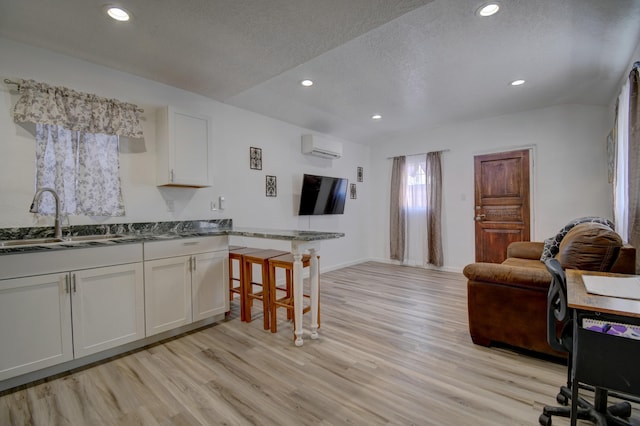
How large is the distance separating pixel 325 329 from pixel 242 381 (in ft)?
3.29

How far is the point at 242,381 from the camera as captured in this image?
1.98m

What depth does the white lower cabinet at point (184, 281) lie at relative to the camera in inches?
97.3

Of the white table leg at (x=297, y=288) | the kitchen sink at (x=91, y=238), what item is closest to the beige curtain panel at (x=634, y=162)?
the white table leg at (x=297, y=288)

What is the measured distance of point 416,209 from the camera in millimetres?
5613

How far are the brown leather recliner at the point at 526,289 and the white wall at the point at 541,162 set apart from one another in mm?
2262

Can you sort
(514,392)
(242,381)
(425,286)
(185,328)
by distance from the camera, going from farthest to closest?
1. (425,286)
2. (185,328)
3. (242,381)
4. (514,392)

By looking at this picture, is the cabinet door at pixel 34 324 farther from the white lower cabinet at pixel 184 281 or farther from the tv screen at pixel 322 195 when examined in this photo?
the tv screen at pixel 322 195

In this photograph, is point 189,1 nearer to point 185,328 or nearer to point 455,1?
point 455,1

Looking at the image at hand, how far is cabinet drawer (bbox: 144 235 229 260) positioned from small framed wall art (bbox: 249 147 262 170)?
1380 millimetres

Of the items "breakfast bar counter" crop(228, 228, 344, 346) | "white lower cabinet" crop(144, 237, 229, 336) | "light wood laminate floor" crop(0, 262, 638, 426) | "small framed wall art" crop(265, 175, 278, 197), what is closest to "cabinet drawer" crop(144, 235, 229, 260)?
"white lower cabinet" crop(144, 237, 229, 336)

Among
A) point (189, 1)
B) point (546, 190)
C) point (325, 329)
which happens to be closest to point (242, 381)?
point (325, 329)

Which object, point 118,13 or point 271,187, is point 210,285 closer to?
point 271,187

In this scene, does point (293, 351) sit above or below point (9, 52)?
below

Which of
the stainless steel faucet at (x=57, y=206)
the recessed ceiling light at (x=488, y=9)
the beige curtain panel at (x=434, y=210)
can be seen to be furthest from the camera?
the beige curtain panel at (x=434, y=210)
